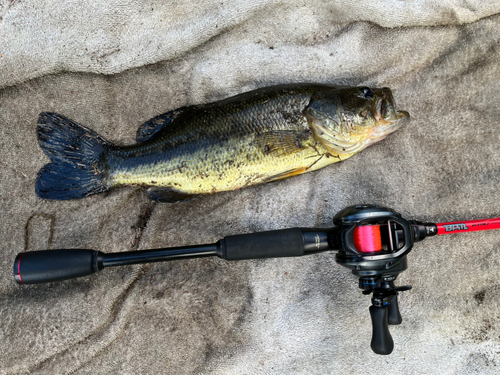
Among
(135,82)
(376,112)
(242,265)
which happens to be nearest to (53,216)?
(135,82)

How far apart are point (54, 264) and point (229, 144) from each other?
124 cm

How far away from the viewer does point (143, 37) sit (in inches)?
98.3

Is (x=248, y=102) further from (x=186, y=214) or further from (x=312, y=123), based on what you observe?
(x=186, y=214)

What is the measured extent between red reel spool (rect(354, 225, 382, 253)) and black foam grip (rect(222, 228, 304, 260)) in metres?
0.31

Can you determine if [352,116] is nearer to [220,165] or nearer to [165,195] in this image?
[220,165]

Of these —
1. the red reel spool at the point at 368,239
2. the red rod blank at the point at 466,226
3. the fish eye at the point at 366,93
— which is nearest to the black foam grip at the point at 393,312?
the red reel spool at the point at 368,239

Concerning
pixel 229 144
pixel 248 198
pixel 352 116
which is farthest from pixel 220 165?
pixel 352 116

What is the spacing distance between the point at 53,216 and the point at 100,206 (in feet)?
1.08

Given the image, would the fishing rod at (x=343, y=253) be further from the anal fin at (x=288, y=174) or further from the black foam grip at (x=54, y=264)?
the anal fin at (x=288, y=174)

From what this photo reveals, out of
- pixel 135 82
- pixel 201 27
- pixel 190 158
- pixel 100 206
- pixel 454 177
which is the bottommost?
pixel 454 177

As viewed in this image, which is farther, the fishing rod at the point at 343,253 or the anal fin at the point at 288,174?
the anal fin at the point at 288,174

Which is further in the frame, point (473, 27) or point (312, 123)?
point (473, 27)

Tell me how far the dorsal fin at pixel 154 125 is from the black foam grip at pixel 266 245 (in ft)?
3.32

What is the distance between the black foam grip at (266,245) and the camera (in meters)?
1.94
